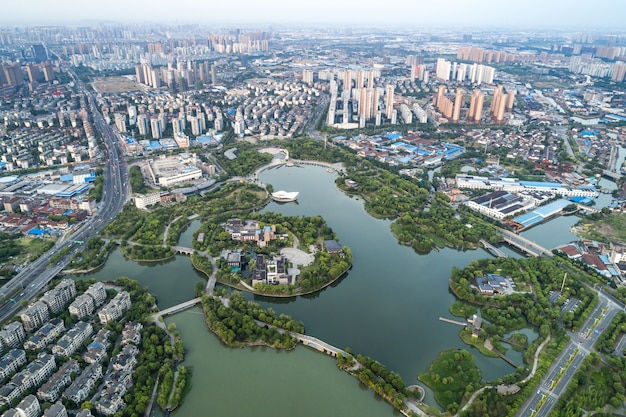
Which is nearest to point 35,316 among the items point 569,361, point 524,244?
point 569,361

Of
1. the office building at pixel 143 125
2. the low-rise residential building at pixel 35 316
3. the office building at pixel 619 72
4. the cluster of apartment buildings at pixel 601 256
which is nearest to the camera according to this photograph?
the low-rise residential building at pixel 35 316

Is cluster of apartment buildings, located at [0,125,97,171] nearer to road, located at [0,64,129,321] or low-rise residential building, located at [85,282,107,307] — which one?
road, located at [0,64,129,321]

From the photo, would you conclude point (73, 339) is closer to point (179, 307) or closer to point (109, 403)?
point (109, 403)

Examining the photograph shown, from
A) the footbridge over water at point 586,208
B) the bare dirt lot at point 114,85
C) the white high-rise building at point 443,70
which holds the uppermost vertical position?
the white high-rise building at point 443,70

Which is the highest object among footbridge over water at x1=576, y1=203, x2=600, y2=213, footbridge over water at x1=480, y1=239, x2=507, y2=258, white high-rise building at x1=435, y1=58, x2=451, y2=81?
white high-rise building at x1=435, y1=58, x2=451, y2=81

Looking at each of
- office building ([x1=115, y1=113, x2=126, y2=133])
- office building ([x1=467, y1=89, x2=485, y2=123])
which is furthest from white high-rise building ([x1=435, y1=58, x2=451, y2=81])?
office building ([x1=115, y1=113, x2=126, y2=133])

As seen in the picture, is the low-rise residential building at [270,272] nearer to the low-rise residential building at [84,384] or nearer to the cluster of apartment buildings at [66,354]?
the cluster of apartment buildings at [66,354]

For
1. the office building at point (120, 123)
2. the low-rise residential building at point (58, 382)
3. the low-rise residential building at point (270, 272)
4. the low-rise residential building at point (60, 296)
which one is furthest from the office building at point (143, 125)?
the low-rise residential building at point (58, 382)
